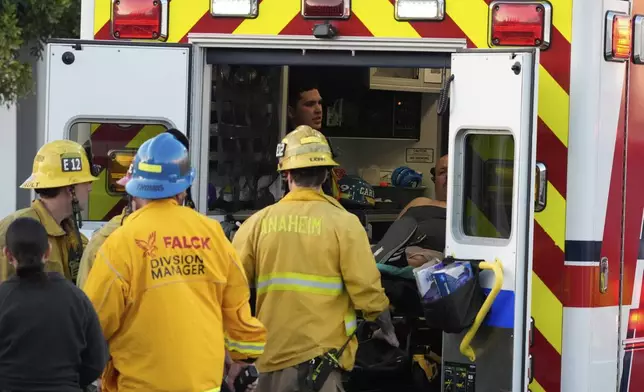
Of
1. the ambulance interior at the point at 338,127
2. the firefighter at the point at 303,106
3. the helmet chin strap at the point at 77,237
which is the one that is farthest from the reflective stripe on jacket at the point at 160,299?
the firefighter at the point at 303,106

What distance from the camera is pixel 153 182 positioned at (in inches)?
130

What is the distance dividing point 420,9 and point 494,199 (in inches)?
31.8

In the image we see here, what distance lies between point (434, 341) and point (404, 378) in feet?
0.91

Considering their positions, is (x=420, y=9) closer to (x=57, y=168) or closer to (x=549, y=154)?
(x=549, y=154)

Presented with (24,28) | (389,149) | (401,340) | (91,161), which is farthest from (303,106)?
(24,28)

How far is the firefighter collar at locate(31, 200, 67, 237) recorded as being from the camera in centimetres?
396

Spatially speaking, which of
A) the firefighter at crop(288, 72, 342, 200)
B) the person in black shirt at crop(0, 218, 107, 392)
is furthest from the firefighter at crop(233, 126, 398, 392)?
the firefighter at crop(288, 72, 342, 200)

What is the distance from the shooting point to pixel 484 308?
12.7ft

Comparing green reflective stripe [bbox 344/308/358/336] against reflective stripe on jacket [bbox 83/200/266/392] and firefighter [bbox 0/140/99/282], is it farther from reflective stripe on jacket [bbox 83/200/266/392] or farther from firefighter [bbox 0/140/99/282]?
firefighter [bbox 0/140/99/282]

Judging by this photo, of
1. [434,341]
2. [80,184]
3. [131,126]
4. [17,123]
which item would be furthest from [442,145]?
[17,123]

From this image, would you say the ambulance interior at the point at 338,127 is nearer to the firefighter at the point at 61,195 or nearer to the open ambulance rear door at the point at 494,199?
the firefighter at the point at 61,195

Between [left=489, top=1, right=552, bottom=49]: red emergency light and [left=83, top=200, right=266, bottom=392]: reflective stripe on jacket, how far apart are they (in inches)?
58.8

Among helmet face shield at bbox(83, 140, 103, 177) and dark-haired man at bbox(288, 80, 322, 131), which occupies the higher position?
dark-haired man at bbox(288, 80, 322, 131)

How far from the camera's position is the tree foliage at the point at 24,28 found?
429 inches
